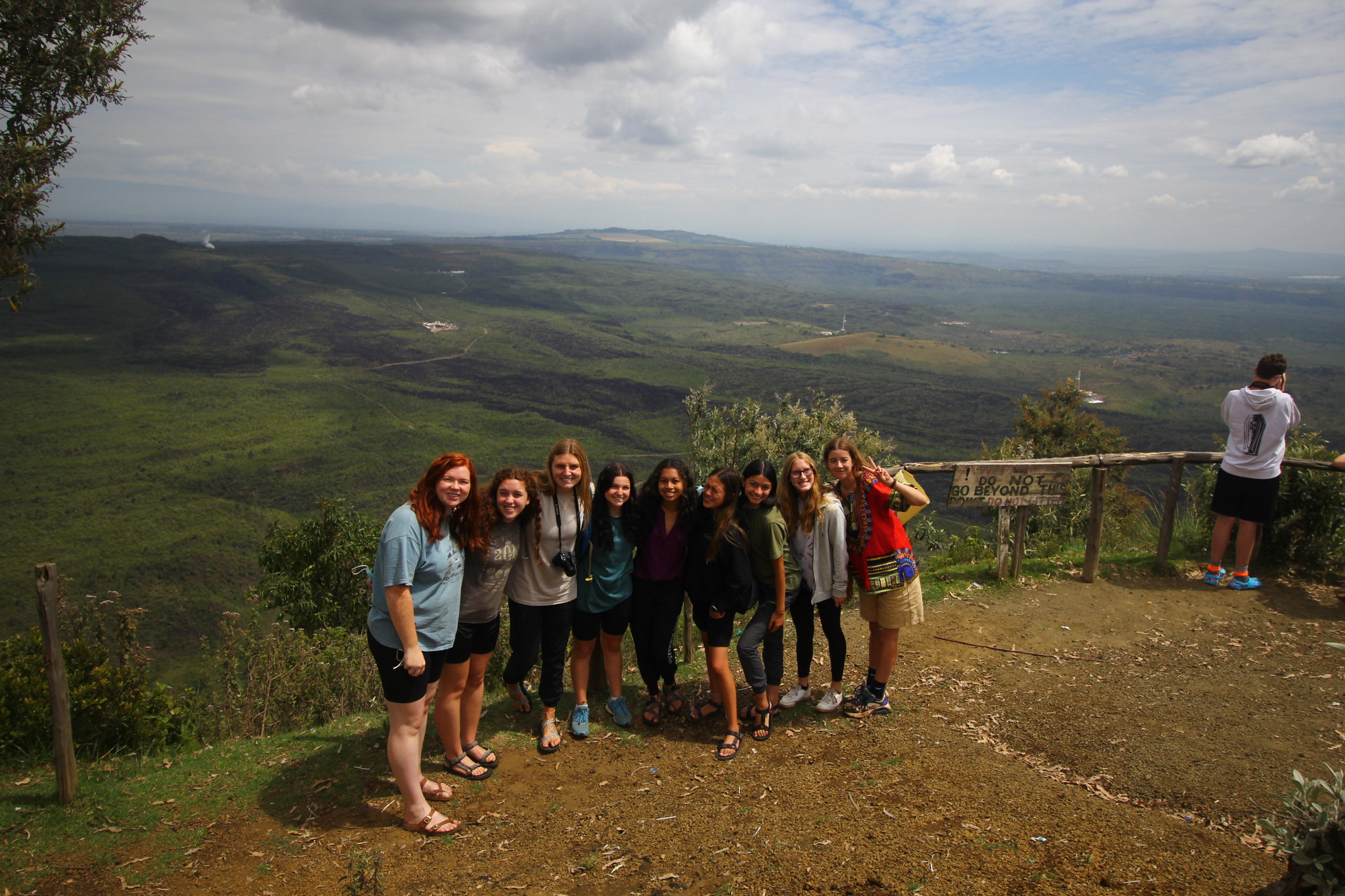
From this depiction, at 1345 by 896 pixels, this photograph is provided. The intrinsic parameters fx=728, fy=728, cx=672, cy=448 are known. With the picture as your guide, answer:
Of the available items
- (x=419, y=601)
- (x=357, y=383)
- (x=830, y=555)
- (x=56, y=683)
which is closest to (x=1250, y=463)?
(x=830, y=555)

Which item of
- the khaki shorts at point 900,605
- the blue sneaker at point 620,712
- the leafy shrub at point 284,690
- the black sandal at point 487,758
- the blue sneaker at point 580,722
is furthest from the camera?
the leafy shrub at point 284,690

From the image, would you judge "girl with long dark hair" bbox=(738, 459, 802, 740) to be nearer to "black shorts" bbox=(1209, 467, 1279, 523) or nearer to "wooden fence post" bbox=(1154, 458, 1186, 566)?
"wooden fence post" bbox=(1154, 458, 1186, 566)

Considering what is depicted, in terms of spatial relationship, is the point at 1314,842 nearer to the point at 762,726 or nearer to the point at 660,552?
the point at 762,726

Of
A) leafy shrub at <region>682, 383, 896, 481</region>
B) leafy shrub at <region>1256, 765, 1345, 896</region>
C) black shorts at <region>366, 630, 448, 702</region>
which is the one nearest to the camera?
leafy shrub at <region>1256, 765, 1345, 896</region>

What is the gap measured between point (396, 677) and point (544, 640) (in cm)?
97

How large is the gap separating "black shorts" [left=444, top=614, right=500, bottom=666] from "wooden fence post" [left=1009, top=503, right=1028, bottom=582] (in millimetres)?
4643

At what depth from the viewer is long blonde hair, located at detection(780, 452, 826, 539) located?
Result: 412cm

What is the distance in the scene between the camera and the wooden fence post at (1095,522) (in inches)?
242

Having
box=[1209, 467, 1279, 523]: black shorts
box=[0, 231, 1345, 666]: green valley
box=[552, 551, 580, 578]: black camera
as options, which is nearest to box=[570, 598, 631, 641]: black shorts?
box=[552, 551, 580, 578]: black camera

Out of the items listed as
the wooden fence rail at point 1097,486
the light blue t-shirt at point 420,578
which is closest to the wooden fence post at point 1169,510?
the wooden fence rail at point 1097,486

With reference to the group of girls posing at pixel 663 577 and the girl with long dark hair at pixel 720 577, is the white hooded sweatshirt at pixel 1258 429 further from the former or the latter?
the girl with long dark hair at pixel 720 577

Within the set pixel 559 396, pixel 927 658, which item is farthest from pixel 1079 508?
pixel 559 396

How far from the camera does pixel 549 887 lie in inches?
120

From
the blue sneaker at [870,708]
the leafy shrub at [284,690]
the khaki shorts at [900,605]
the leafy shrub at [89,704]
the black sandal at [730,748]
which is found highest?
the khaki shorts at [900,605]
